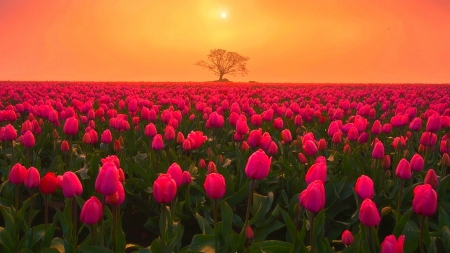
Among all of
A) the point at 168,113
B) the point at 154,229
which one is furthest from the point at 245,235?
the point at 168,113

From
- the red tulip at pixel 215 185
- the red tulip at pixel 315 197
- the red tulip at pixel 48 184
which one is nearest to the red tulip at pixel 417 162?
the red tulip at pixel 315 197

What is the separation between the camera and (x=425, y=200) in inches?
84.5

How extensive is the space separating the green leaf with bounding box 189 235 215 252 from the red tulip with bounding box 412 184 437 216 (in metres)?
1.21

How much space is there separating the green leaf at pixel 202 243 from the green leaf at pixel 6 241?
3.67 feet

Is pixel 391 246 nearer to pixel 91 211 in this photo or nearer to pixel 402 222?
pixel 402 222

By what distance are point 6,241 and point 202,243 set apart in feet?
4.05

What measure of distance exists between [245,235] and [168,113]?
324 centimetres

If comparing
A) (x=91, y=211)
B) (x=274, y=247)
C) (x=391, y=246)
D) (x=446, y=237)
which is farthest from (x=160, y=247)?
(x=446, y=237)

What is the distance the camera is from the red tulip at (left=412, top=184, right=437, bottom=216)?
2.14m

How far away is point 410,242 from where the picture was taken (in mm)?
2676

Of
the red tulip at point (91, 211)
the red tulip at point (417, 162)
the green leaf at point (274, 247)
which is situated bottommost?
the green leaf at point (274, 247)

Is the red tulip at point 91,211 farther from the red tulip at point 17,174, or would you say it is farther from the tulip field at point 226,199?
the red tulip at point 17,174

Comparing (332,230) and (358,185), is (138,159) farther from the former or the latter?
(358,185)

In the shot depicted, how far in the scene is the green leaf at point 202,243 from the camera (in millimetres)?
2636
